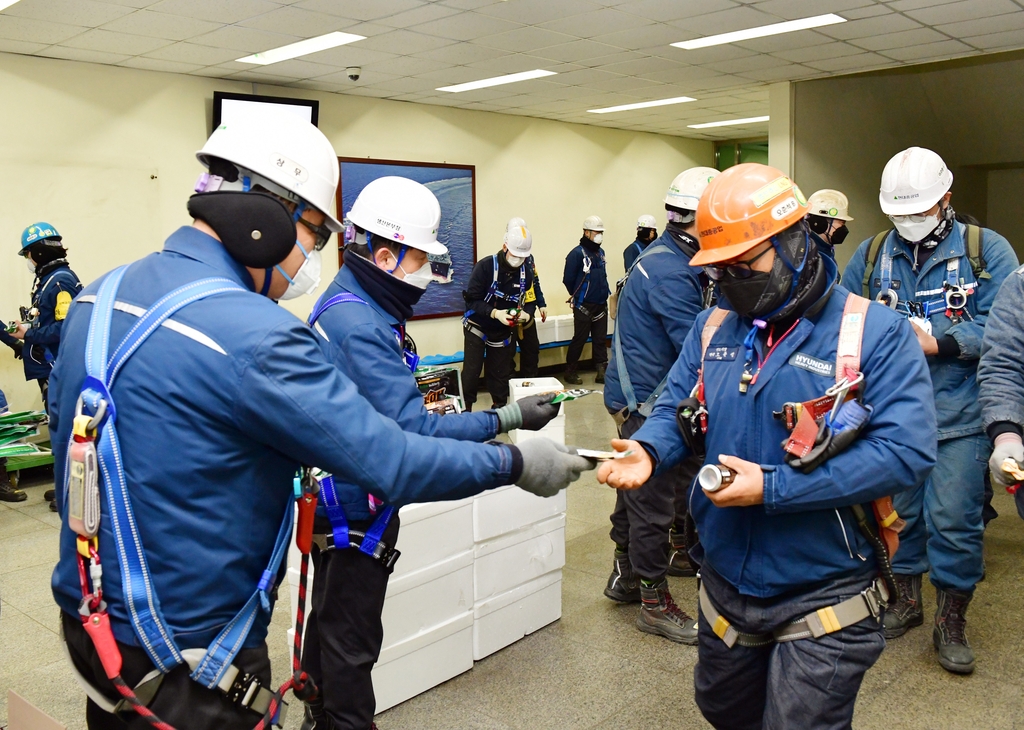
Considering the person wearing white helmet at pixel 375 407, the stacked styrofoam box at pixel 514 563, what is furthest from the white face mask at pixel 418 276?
the stacked styrofoam box at pixel 514 563

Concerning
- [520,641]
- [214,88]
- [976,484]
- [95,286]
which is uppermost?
[214,88]

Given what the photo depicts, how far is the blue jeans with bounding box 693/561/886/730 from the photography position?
1.98 metres

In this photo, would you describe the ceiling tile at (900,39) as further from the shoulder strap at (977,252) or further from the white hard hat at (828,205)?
the shoulder strap at (977,252)

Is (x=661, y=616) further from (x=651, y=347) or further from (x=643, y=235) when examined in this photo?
(x=643, y=235)

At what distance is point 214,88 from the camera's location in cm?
852

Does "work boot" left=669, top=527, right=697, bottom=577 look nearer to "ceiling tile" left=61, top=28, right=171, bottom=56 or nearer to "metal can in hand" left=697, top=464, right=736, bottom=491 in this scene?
"metal can in hand" left=697, top=464, right=736, bottom=491

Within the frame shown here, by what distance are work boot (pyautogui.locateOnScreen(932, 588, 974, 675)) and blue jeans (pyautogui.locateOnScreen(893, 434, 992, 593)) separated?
49 millimetres

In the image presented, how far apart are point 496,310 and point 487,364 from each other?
1.96 feet

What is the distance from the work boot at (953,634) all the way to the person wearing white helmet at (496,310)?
5.50m

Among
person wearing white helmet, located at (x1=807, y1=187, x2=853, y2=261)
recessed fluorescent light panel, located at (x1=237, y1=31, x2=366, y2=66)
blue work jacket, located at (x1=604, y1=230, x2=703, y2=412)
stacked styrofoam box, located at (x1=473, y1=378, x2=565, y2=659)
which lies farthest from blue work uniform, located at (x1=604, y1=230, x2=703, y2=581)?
recessed fluorescent light panel, located at (x1=237, y1=31, x2=366, y2=66)

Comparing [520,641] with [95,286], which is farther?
[520,641]

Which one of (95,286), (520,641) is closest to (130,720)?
(95,286)

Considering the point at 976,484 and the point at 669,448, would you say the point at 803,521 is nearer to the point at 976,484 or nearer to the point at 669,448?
the point at 669,448

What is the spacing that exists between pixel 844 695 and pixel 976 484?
1.83 m
